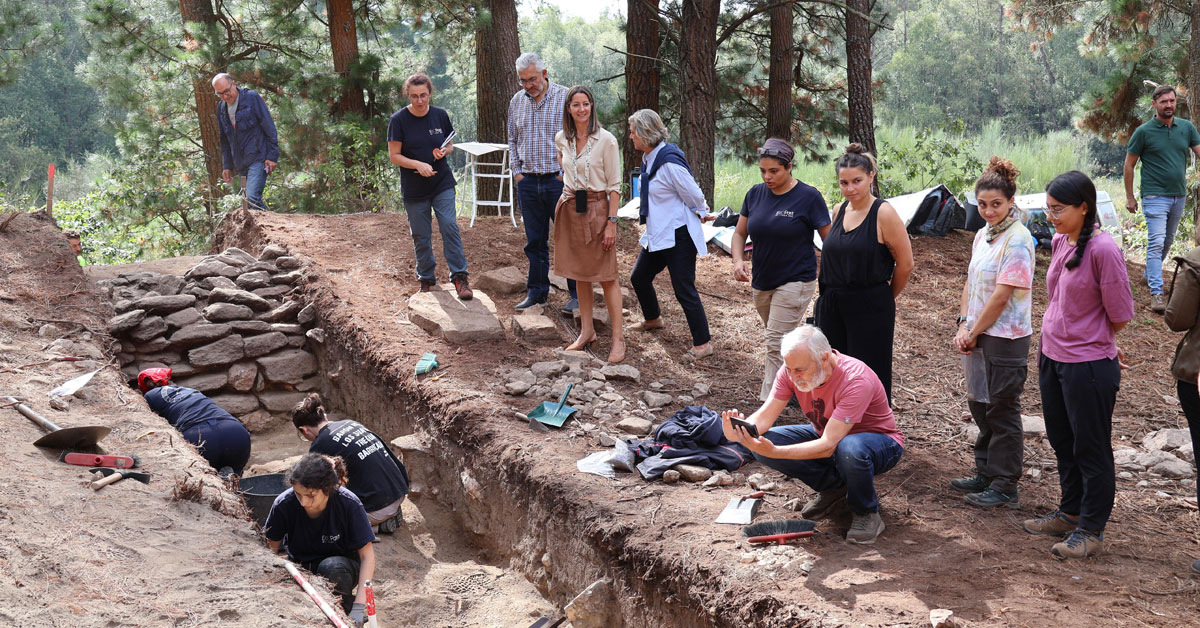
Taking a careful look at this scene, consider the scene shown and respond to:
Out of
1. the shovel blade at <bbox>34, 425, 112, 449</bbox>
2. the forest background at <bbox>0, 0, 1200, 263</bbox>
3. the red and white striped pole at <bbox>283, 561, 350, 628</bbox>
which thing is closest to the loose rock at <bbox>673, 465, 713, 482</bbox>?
the red and white striped pole at <bbox>283, 561, 350, 628</bbox>

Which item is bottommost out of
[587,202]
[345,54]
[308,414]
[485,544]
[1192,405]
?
[485,544]

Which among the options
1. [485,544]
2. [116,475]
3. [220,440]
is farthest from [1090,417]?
[220,440]

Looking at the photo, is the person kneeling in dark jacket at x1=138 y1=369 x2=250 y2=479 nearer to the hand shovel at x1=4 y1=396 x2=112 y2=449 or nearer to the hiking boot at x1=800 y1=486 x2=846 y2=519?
the hand shovel at x1=4 y1=396 x2=112 y2=449

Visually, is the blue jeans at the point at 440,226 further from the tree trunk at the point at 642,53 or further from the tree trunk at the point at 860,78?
the tree trunk at the point at 860,78

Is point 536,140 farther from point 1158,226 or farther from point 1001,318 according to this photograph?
point 1158,226

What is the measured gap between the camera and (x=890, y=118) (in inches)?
1405

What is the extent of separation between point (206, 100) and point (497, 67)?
460 cm

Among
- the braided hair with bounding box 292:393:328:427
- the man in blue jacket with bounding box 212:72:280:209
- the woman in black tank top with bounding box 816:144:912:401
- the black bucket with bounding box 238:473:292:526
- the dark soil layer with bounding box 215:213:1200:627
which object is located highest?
the man in blue jacket with bounding box 212:72:280:209

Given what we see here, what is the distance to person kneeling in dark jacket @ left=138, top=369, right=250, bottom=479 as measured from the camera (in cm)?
560

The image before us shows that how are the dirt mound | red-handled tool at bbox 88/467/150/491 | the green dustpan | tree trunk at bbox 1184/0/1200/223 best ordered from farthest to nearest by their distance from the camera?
tree trunk at bbox 1184/0/1200/223, the green dustpan, red-handled tool at bbox 88/467/150/491, the dirt mound

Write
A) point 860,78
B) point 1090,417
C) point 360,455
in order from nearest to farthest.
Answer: point 1090,417
point 360,455
point 860,78

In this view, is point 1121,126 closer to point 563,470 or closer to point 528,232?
point 528,232

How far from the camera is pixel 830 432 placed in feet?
12.2

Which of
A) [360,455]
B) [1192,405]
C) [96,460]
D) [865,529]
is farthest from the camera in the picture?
[360,455]
